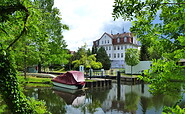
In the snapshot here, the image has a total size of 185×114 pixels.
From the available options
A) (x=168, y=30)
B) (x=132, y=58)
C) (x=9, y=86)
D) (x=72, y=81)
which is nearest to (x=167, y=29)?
(x=168, y=30)

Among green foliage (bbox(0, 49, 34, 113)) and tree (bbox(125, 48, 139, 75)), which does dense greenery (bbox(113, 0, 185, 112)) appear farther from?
tree (bbox(125, 48, 139, 75))

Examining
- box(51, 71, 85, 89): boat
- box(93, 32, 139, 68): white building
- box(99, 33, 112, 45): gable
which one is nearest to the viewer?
box(51, 71, 85, 89): boat

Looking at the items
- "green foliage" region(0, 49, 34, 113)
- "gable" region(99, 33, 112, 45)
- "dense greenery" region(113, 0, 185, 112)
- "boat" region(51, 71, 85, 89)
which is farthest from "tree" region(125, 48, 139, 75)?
"green foliage" region(0, 49, 34, 113)

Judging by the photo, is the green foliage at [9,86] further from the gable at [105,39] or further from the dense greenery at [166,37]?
the gable at [105,39]

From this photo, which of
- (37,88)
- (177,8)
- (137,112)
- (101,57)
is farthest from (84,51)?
(177,8)

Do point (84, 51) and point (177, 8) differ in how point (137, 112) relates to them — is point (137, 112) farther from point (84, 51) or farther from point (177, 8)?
point (84, 51)

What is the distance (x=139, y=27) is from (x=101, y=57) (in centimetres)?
3700

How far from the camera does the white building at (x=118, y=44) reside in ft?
148

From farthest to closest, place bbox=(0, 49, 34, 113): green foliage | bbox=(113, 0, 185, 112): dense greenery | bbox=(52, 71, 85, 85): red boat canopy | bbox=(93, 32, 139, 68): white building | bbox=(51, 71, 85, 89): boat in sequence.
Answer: bbox=(93, 32, 139, 68): white building < bbox=(52, 71, 85, 85): red boat canopy < bbox=(51, 71, 85, 89): boat < bbox=(113, 0, 185, 112): dense greenery < bbox=(0, 49, 34, 113): green foliage

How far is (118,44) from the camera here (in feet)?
Result: 151

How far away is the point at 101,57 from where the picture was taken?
133ft

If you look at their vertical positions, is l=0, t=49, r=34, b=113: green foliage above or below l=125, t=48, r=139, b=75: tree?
below

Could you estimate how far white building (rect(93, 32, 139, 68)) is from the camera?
44969 mm

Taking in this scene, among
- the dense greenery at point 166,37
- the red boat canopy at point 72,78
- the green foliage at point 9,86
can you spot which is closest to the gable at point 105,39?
the red boat canopy at point 72,78
